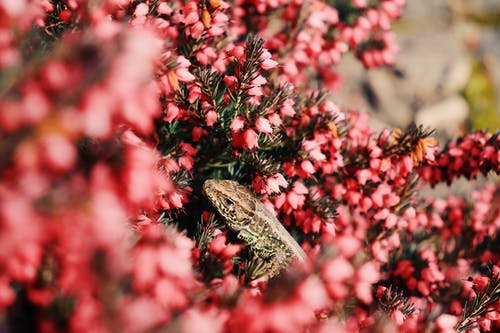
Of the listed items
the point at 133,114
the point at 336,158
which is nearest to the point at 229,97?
the point at 336,158

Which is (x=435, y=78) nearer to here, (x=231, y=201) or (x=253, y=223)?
(x=253, y=223)

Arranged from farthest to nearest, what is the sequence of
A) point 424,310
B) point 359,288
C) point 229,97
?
point 424,310 → point 229,97 → point 359,288

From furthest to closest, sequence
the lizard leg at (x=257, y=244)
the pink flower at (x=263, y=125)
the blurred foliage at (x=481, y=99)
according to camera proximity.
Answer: the blurred foliage at (x=481, y=99)
the lizard leg at (x=257, y=244)
the pink flower at (x=263, y=125)

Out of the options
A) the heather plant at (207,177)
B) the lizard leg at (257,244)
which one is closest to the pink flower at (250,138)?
the heather plant at (207,177)

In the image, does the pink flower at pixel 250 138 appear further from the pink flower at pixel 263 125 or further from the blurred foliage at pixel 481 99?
the blurred foliage at pixel 481 99

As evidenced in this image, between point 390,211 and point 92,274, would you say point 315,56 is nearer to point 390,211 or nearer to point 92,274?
point 390,211
